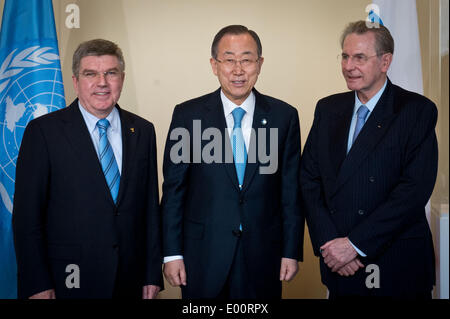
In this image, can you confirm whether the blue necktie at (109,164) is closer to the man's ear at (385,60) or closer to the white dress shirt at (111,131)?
the white dress shirt at (111,131)

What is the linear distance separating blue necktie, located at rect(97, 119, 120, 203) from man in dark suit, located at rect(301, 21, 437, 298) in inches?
39.6

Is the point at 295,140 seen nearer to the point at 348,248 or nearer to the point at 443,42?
the point at 348,248

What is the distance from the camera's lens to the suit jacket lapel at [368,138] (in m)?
2.73

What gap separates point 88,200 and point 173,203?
0.44 meters

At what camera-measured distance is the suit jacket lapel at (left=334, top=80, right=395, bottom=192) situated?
107 inches

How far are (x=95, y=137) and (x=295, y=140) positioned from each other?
108cm

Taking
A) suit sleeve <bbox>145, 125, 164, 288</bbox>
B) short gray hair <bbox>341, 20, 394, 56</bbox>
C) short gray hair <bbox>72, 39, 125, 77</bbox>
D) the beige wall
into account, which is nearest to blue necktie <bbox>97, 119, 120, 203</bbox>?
suit sleeve <bbox>145, 125, 164, 288</bbox>

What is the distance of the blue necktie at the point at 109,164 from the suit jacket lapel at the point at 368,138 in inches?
45.8

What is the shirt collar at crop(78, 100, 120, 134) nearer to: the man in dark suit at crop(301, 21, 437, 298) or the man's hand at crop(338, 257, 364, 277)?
the man in dark suit at crop(301, 21, 437, 298)

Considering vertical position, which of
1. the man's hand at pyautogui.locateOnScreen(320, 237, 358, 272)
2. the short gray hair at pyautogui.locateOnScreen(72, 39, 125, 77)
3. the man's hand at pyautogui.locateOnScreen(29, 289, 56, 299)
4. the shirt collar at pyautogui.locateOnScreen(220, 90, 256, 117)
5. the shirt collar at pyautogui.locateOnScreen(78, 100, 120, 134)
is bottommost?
the man's hand at pyautogui.locateOnScreen(29, 289, 56, 299)

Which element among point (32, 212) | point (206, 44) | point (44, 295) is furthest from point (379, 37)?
point (206, 44)

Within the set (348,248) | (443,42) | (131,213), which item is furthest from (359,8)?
(131,213)

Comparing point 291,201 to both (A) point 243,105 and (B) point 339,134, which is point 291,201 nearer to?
(B) point 339,134
